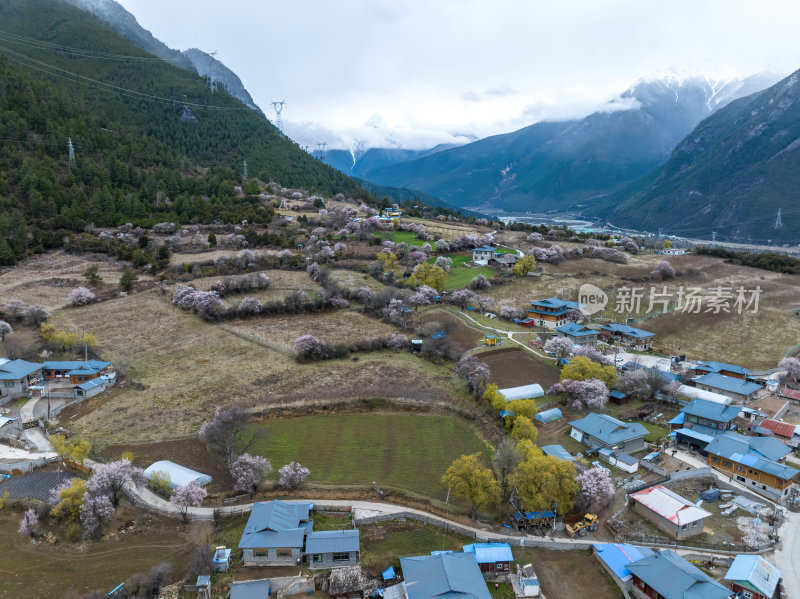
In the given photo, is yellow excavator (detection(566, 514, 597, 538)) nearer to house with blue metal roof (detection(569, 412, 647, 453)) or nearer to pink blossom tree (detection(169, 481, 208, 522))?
house with blue metal roof (detection(569, 412, 647, 453))

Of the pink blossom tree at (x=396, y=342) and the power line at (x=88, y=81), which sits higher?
the power line at (x=88, y=81)

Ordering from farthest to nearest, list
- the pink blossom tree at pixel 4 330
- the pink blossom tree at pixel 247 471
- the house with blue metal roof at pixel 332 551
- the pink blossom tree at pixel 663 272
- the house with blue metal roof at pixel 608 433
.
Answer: the pink blossom tree at pixel 663 272, the pink blossom tree at pixel 4 330, the house with blue metal roof at pixel 608 433, the pink blossom tree at pixel 247 471, the house with blue metal roof at pixel 332 551

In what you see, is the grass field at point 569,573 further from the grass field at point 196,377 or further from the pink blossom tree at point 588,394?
the pink blossom tree at point 588,394

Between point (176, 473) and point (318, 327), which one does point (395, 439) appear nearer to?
point (176, 473)

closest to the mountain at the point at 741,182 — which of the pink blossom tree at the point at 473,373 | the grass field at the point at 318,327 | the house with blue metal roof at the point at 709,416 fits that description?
the house with blue metal roof at the point at 709,416

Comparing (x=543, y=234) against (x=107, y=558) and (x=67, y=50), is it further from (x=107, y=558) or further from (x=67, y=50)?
(x=67, y=50)

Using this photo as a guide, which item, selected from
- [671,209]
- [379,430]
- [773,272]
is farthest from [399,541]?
[671,209]
